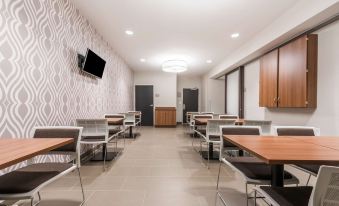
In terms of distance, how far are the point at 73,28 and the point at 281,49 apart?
3.82m

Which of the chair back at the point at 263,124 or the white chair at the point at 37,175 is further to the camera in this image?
the chair back at the point at 263,124

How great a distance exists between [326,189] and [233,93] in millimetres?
6785

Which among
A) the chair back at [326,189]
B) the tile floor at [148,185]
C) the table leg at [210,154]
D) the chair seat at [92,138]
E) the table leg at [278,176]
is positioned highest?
the chair back at [326,189]

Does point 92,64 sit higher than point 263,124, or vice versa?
point 92,64

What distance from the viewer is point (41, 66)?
2541 mm

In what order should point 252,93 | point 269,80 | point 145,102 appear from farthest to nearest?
point 145,102 → point 252,93 → point 269,80

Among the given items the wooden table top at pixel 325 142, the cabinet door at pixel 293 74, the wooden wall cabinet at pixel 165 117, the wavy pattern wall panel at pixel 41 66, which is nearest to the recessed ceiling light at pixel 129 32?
the wavy pattern wall panel at pixel 41 66

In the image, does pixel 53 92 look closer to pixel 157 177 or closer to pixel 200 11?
pixel 157 177

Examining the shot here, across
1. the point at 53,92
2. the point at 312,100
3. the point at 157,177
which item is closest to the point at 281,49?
the point at 312,100

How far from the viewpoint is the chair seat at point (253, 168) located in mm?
1525

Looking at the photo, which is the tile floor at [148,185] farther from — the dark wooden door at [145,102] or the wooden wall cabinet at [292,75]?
the dark wooden door at [145,102]

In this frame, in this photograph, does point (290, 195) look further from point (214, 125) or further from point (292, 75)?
point (292, 75)

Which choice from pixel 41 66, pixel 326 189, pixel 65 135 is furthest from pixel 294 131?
pixel 41 66

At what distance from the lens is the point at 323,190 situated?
0.84 meters
